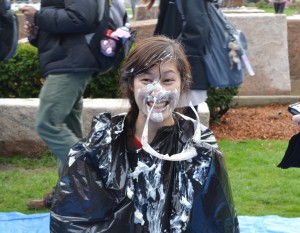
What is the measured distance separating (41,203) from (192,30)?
61.8 inches

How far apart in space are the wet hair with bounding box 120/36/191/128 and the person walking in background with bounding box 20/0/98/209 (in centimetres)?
116

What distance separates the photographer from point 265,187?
5.27 meters

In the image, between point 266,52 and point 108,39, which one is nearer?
point 108,39

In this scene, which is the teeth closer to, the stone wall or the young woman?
the young woman

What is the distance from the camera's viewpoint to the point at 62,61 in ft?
13.8

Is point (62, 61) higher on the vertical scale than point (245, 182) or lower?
higher

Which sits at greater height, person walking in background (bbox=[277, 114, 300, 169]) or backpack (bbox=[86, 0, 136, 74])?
person walking in background (bbox=[277, 114, 300, 169])

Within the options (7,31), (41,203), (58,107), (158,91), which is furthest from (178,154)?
(7,31)

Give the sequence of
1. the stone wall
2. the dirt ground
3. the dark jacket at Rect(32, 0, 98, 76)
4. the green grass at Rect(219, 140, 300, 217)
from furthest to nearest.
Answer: the stone wall, the dirt ground, the green grass at Rect(219, 140, 300, 217), the dark jacket at Rect(32, 0, 98, 76)

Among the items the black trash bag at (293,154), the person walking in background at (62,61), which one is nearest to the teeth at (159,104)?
the black trash bag at (293,154)

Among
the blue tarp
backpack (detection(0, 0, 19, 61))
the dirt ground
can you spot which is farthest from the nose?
the dirt ground

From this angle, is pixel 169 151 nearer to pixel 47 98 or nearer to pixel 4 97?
pixel 47 98

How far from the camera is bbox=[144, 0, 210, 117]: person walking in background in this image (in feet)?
13.9

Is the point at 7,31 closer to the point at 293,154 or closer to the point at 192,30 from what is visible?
the point at 192,30
